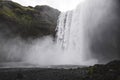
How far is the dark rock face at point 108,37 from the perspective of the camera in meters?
47.0

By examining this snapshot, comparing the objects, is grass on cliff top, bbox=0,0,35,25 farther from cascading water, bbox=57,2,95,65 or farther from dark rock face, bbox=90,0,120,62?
dark rock face, bbox=90,0,120,62

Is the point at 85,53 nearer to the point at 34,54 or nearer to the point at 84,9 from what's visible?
the point at 84,9

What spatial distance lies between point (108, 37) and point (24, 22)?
24841mm

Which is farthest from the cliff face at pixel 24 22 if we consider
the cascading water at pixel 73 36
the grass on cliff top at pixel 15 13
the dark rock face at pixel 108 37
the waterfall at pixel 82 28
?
the dark rock face at pixel 108 37

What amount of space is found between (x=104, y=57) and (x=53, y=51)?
18.3 metres

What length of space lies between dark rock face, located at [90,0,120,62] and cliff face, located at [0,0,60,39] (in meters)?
16.2

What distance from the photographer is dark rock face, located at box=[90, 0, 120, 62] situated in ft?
154

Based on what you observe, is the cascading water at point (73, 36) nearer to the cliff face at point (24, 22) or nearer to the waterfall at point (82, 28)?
the waterfall at point (82, 28)

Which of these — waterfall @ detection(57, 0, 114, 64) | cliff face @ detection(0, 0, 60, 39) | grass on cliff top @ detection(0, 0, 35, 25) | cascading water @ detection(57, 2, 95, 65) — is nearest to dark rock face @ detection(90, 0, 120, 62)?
waterfall @ detection(57, 0, 114, 64)

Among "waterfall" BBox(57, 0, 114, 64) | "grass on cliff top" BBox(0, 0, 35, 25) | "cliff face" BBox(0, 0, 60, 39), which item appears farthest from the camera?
"grass on cliff top" BBox(0, 0, 35, 25)

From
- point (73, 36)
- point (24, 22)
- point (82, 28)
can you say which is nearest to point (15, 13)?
point (24, 22)

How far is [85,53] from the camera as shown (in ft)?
170

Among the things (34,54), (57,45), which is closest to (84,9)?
(57,45)

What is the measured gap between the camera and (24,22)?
60375mm
